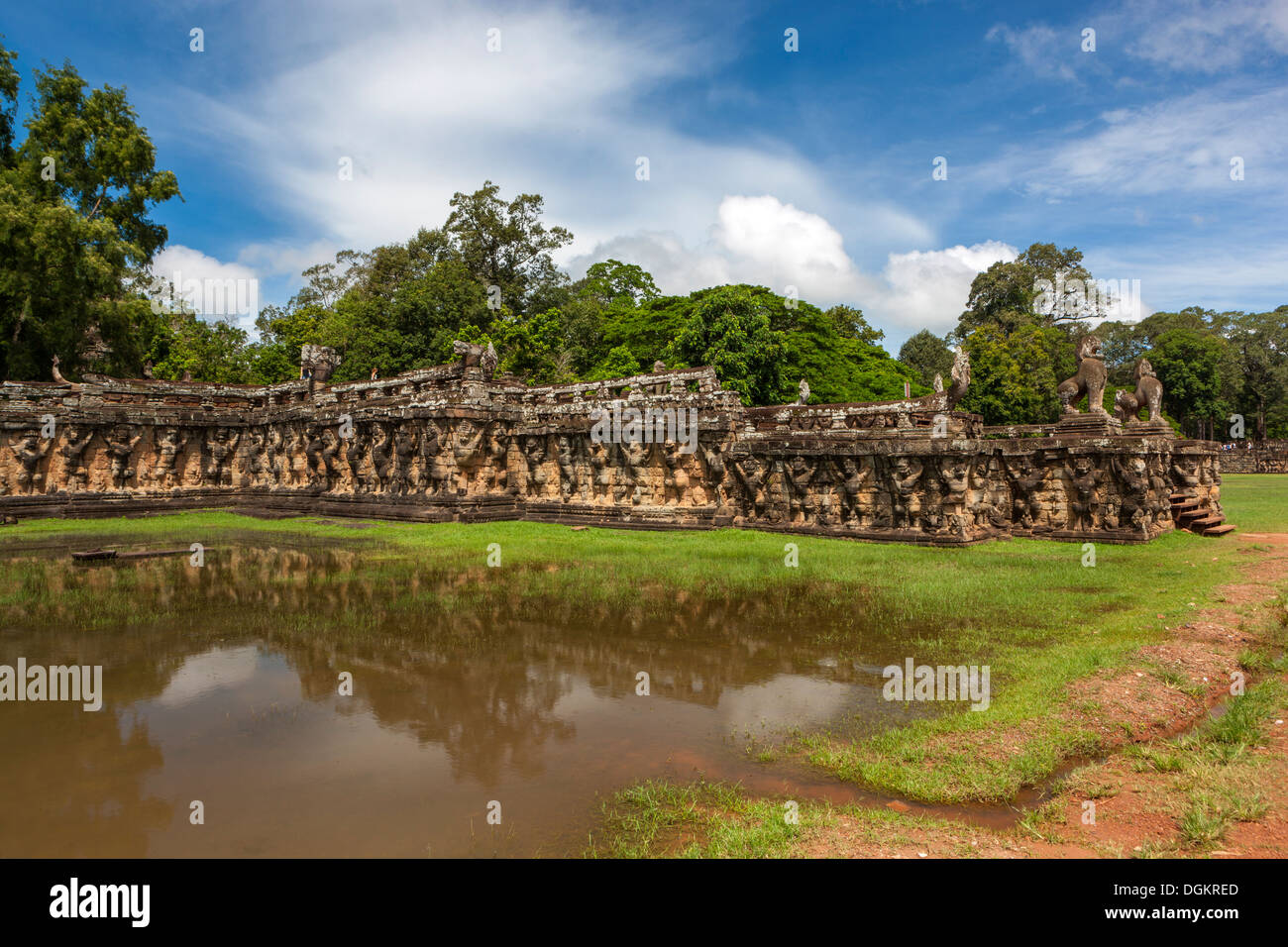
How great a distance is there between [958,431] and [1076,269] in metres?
47.9

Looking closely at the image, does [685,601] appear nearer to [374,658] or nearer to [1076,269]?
[374,658]

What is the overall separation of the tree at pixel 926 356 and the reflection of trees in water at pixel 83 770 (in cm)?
5059

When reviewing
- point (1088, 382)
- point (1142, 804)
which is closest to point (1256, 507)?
point (1088, 382)

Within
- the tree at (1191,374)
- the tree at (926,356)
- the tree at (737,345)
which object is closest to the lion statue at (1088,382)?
the tree at (737,345)

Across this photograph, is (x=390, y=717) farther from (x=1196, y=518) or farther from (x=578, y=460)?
(x=1196, y=518)

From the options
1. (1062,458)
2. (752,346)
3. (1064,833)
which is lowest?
(1064,833)

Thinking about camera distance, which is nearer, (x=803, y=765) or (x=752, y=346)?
(x=803, y=765)

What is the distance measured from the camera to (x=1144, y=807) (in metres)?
3.56

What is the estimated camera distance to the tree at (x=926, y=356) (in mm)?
52094

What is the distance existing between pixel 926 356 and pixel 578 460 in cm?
4448

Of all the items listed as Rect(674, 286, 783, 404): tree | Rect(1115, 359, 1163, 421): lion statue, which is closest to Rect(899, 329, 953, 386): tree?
Rect(674, 286, 783, 404): tree

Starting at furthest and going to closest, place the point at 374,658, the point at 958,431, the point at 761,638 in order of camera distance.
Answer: the point at 958,431 < the point at 761,638 < the point at 374,658

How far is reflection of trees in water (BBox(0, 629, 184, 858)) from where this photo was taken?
11.1 ft
